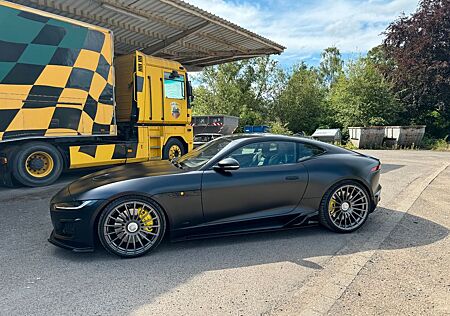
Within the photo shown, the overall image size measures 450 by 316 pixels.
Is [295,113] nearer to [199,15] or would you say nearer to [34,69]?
[199,15]

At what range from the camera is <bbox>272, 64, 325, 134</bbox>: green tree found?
27641 mm

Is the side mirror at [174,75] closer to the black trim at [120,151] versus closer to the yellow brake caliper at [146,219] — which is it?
the black trim at [120,151]

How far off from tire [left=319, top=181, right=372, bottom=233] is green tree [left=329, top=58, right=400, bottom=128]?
19.4 metres

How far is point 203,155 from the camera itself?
437 cm

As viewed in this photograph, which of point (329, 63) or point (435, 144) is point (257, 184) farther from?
point (329, 63)

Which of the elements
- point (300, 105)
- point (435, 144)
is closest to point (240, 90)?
point (300, 105)

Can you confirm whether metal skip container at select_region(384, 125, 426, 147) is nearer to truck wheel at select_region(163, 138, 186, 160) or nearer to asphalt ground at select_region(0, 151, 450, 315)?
truck wheel at select_region(163, 138, 186, 160)

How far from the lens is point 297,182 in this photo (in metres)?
4.16

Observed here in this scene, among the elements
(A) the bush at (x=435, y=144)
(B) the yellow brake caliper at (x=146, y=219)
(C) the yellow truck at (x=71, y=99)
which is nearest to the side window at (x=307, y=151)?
(B) the yellow brake caliper at (x=146, y=219)

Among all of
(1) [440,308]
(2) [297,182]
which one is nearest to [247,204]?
(2) [297,182]

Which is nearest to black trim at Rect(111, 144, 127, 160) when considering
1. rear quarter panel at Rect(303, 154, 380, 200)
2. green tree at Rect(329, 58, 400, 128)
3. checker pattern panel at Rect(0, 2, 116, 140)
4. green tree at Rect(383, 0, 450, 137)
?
checker pattern panel at Rect(0, 2, 116, 140)

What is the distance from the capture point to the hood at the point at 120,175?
3.72 metres

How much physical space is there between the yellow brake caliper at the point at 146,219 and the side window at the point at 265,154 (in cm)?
121

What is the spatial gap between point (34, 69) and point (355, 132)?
56.3 ft
